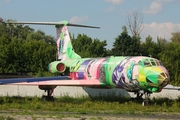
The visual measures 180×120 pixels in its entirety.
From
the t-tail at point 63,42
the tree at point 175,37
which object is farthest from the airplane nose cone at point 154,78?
the tree at point 175,37

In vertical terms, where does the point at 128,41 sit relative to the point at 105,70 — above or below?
above

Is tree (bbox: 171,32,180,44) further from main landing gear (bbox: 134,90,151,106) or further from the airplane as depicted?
main landing gear (bbox: 134,90,151,106)

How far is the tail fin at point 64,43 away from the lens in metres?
36.0

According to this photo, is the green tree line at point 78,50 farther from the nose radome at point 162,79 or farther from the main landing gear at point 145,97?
the nose radome at point 162,79

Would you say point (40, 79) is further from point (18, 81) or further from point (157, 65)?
point (157, 65)

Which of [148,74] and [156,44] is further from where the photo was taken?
[156,44]

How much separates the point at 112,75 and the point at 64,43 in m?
11.5

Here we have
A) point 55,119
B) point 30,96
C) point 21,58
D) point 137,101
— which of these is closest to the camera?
point 55,119

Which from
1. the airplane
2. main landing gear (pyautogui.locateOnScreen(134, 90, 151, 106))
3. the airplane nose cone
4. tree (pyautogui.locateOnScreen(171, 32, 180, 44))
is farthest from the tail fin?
tree (pyautogui.locateOnScreen(171, 32, 180, 44))

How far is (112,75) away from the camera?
85.0 ft

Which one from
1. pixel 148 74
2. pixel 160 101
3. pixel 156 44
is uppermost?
pixel 156 44

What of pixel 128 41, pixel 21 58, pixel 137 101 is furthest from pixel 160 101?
pixel 128 41

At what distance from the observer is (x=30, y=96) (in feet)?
101

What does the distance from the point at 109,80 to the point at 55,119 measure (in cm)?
1185
